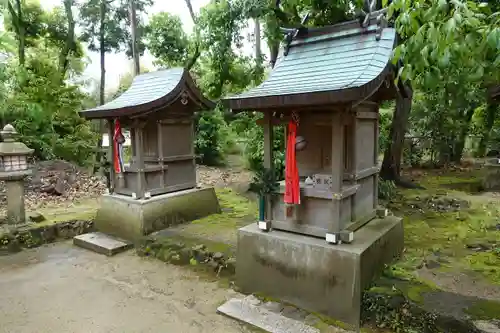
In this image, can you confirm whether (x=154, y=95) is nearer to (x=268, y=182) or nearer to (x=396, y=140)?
(x=268, y=182)

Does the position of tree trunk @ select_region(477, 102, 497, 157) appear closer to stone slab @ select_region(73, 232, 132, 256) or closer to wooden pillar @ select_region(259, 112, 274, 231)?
wooden pillar @ select_region(259, 112, 274, 231)

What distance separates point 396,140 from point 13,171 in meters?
10.4

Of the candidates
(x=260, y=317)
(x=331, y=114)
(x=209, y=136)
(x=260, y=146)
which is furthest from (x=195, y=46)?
(x=260, y=317)

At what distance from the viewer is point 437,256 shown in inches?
217

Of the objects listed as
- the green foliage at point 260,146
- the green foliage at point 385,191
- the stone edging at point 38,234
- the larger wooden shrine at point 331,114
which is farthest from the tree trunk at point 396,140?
the stone edging at point 38,234

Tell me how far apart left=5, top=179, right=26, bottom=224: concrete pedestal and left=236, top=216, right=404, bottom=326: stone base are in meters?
5.53

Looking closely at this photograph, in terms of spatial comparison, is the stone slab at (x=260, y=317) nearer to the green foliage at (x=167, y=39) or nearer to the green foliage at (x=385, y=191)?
the green foliage at (x=385, y=191)

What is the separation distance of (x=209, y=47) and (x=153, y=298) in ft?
28.2

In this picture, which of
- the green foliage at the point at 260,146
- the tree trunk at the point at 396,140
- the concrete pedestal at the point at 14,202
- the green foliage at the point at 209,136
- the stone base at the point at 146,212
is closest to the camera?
the stone base at the point at 146,212

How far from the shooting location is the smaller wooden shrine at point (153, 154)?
7422 mm

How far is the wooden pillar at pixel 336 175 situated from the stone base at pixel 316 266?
0.59ft

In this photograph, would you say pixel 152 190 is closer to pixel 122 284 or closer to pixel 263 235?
pixel 122 284

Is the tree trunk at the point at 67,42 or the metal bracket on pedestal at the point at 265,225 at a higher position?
the tree trunk at the point at 67,42

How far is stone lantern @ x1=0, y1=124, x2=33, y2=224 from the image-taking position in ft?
24.3
